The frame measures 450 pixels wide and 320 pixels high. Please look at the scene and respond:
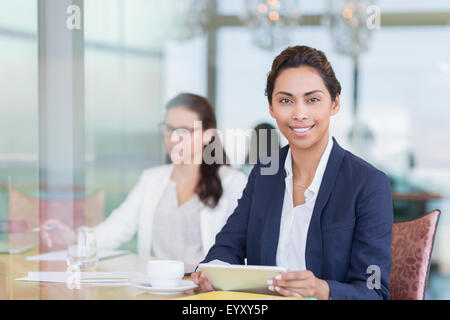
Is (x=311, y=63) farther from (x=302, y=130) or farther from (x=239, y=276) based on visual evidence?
(x=239, y=276)

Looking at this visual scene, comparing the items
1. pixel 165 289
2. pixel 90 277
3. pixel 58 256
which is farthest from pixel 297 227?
pixel 58 256

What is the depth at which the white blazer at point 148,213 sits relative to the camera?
2.47m

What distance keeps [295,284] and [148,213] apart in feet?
4.43

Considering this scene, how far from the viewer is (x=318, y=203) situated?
1.61m

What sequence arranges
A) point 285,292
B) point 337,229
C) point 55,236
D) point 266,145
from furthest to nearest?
point 266,145 < point 55,236 < point 337,229 < point 285,292

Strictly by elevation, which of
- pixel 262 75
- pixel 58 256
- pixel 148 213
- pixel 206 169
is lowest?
pixel 58 256

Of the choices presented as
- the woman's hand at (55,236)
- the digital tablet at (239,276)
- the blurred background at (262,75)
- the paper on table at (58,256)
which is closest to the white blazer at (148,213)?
the woman's hand at (55,236)

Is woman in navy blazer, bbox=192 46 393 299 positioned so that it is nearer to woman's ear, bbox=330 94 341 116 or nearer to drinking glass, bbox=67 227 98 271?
woman's ear, bbox=330 94 341 116

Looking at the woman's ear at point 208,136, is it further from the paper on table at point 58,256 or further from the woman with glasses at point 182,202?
the paper on table at point 58,256

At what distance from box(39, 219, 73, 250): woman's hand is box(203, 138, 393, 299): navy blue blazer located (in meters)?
0.73

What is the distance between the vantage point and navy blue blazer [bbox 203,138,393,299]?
58.0 inches

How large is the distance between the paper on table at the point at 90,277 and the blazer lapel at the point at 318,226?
0.47 meters

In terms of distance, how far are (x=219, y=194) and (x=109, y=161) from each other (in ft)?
6.25

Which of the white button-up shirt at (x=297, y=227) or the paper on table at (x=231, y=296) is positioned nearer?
the paper on table at (x=231, y=296)
